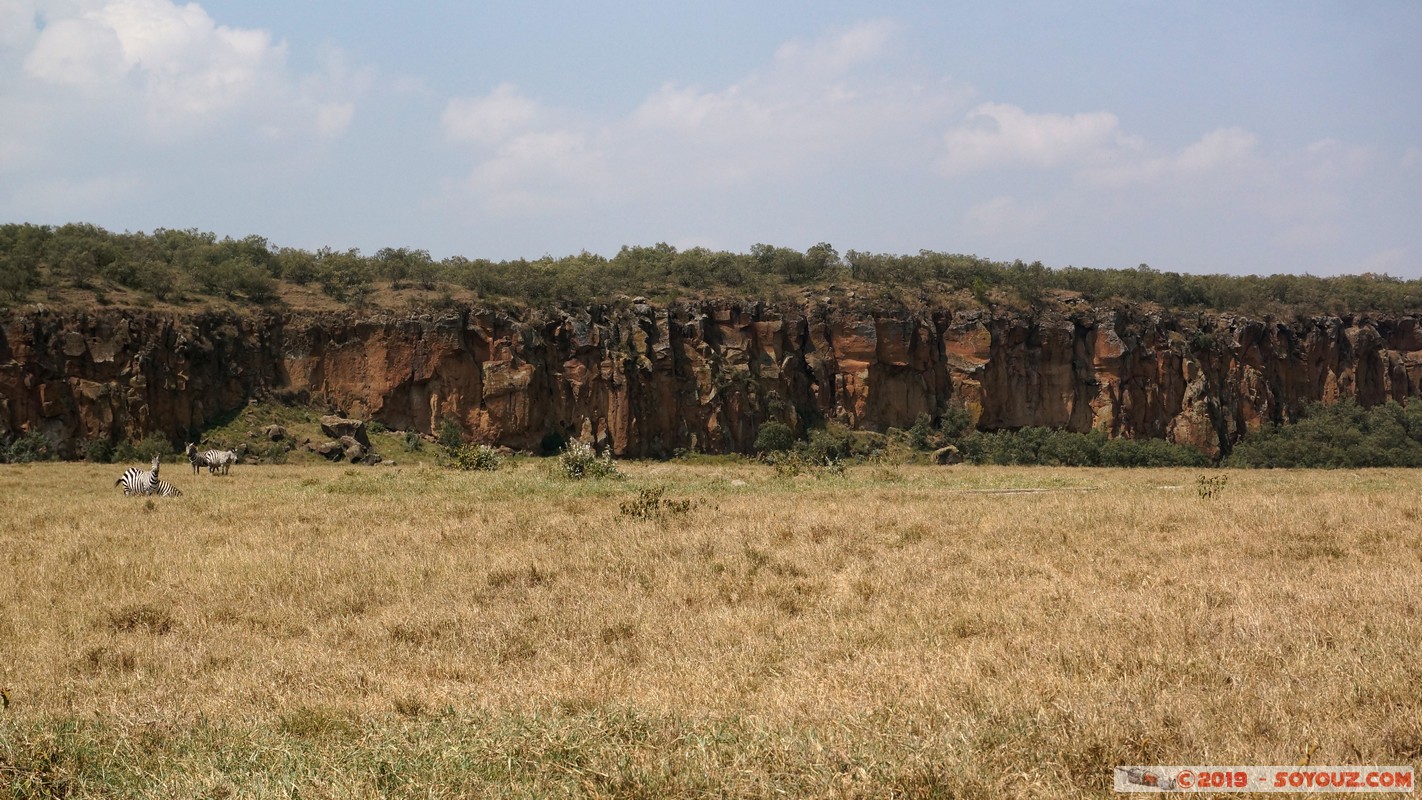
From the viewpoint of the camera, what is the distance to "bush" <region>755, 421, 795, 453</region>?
6462 cm

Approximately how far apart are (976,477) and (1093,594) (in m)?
18.8

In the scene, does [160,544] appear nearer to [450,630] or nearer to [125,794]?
[450,630]

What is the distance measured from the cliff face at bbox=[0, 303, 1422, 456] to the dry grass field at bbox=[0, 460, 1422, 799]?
40251 mm

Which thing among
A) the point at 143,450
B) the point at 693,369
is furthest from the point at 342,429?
the point at 693,369

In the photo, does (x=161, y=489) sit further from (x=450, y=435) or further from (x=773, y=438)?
(x=773, y=438)

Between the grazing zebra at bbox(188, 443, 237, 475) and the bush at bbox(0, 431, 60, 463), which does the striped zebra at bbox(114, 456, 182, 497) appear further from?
the bush at bbox(0, 431, 60, 463)

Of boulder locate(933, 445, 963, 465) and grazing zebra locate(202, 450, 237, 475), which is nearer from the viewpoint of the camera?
grazing zebra locate(202, 450, 237, 475)

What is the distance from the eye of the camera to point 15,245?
55562 mm

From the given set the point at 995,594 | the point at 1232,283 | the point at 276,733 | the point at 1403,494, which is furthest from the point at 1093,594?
the point at 1232,283

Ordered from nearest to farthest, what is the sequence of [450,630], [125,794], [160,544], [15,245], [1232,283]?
[125,794] → [450,630] → [160,544] → [15,245] → [1232,283]

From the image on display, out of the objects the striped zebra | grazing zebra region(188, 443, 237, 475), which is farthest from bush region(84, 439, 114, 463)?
the striped zebra

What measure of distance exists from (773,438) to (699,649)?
57.0 m

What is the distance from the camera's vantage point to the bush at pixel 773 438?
64625 millimetres

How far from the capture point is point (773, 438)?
64750 mm
